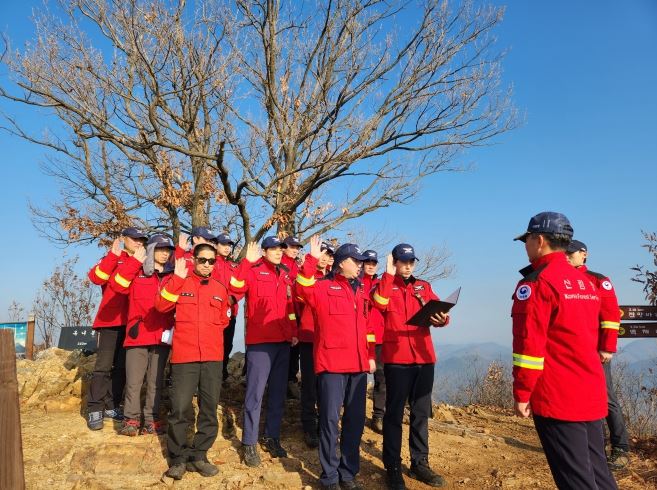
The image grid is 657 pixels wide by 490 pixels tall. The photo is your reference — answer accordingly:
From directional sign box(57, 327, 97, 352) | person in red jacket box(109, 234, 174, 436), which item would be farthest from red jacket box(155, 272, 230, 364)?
directional sign box(57, 327, 97, 352)

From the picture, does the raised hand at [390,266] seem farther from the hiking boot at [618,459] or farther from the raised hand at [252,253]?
the hiking boot at [618,459]

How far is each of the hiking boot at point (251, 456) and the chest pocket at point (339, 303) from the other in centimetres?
176

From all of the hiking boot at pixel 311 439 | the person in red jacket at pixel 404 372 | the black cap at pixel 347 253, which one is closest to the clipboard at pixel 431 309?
the person in red jacket at pixel 404 372

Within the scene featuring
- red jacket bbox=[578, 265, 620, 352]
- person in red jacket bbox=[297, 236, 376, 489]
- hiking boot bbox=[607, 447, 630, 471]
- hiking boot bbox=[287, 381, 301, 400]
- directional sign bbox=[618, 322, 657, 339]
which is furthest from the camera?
hiking boot bbox=[287, 381, 301, 400]

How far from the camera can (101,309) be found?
19.8 ft

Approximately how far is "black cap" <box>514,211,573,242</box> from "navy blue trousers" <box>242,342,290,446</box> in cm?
322

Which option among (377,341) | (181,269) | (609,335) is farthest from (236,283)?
(609,335)

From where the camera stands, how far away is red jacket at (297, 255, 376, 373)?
455 centimetres

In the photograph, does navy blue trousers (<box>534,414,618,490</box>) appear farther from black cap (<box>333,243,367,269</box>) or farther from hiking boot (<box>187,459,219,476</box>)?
hiking boot (<box>187,459,219,476</box>)

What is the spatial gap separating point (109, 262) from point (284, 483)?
341 cm

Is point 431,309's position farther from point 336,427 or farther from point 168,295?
point 168,295

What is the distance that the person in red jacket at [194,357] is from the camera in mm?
4680

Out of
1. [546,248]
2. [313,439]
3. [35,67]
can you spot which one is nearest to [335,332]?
[313,439]

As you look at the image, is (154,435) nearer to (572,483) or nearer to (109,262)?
(109,262)
